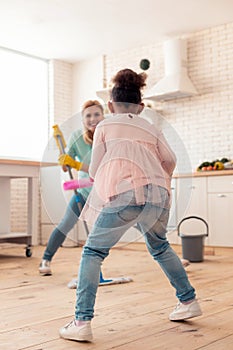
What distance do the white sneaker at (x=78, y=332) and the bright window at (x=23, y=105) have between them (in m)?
5.03

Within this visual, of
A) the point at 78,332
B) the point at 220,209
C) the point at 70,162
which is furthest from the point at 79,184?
the point at 220,209

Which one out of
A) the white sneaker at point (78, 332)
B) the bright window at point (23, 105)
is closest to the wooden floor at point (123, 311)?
the white sneaker at point (78, 332)

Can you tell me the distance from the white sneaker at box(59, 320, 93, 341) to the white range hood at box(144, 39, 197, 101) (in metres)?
4.55

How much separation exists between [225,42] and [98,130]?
4.59m

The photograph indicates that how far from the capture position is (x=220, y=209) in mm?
5277

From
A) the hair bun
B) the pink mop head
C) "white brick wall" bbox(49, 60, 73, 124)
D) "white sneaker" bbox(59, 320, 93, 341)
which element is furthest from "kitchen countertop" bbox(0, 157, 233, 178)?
"white brick wall" bbox(49, 60, 73, 124)

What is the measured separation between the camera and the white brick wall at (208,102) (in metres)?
5.98

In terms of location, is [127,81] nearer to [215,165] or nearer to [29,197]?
[29,197]

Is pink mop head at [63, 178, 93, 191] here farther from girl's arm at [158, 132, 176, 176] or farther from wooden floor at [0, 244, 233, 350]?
girl's arm at [158, 132, 176, 176]

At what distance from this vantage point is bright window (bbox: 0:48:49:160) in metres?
6.76

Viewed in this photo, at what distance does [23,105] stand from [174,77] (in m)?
2.19

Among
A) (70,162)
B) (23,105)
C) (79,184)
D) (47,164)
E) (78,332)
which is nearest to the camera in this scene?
(78,332)

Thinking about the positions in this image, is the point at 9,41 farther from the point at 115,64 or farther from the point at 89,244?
the point at 89,244

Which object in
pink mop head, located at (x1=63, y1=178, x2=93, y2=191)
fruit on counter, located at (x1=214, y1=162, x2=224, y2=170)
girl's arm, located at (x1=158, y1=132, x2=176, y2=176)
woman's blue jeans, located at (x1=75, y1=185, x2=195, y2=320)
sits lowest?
woman's blue jeans, located at (x1=75, y1=185, x2=195, y2=320)
